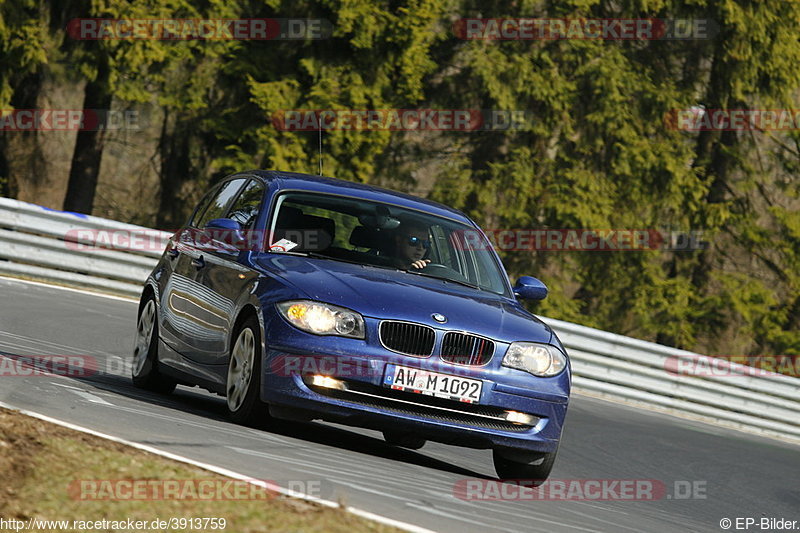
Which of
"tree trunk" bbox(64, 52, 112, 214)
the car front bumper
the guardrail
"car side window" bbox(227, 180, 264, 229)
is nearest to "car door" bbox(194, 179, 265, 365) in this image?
"car side window" bbox(227, 180, 264, 229)

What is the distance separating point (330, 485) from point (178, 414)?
7.34 feet

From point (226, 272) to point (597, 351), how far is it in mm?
9931

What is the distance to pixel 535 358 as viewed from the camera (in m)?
7.78

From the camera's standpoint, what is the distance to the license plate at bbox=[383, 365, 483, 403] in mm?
7391

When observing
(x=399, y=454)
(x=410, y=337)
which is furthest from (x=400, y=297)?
(x=399, y=454)

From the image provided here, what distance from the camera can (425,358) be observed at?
7438 millimetres

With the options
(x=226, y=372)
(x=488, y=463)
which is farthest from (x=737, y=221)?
(x=226, y=372)

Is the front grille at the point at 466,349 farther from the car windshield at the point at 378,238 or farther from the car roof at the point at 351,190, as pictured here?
the car roof at the point at 351,190

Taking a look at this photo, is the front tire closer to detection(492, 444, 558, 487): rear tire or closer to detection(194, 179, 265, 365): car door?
detection(194, 179, 265, 365): car door

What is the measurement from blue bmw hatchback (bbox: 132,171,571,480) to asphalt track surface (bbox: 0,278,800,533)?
294 millimetres

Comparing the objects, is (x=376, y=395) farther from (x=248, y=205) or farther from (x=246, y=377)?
(x=248, y=205)

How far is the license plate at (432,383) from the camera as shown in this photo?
7.39 metres

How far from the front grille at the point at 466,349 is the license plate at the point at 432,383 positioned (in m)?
0.10

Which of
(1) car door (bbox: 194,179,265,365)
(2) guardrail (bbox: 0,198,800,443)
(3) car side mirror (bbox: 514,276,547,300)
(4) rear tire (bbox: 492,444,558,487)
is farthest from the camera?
(2) guardrail (bbox: 0,198,800,443)
